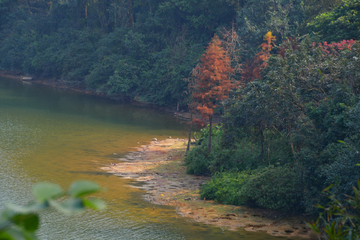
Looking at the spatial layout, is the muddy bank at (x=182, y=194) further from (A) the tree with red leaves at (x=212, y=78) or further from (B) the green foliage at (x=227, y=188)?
(A) the tree with red leaves at (x=212, y=78)

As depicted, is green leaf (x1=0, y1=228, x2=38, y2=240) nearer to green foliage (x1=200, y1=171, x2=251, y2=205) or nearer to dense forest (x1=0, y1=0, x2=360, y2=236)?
dense forest (x1=0, y1=0, x2=360, y2=236)

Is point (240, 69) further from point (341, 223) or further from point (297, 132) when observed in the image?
point (341, 223)

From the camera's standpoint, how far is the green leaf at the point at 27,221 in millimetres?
568

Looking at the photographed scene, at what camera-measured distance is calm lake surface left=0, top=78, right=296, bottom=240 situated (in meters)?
8.55

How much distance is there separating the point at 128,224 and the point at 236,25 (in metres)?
21.8

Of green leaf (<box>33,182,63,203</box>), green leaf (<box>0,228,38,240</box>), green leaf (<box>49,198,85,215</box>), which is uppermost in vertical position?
green leaf (<box>33,182,63,203</box>)

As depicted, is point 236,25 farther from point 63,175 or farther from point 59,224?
point 59,224

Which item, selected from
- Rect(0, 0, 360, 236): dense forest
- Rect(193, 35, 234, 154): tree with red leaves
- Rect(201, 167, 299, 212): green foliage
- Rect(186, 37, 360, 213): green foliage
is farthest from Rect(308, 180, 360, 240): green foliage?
Rect(193, 35, 234, 154): tree with red leaves

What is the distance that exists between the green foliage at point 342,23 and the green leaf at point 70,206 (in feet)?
49.7

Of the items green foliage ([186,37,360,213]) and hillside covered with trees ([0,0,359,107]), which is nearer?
green foliage ([186,37,360,213])

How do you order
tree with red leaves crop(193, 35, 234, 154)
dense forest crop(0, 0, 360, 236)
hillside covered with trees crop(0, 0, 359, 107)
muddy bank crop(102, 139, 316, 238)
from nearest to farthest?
1. dense forest crop(0, 0, 360, 236)
2. muddy bank crop(102, 139, 316, 238)
3. tree with red leaves crop(193, 35, 234, 154)
4. hillside covered with trees crop(0, 0, 359, 107)

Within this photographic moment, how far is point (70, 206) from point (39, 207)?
58 millimetres

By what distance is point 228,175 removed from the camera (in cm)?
1146

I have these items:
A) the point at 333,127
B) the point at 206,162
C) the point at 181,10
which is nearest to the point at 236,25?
the point at 181,10
